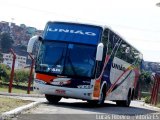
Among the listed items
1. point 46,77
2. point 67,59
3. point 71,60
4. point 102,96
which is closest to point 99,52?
point 71,60

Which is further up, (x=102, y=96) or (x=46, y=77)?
(x=46, y=77)

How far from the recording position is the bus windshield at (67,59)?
62.2 ft

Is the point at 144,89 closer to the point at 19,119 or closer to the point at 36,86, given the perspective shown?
the point at 36,86

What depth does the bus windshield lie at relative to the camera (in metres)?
19.0

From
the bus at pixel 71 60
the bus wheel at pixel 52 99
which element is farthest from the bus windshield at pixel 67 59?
the bus wheel at pixel 52 99

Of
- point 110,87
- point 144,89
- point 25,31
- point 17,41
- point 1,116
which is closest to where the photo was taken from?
point 1,116

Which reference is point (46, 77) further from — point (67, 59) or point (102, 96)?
point (102, 96)

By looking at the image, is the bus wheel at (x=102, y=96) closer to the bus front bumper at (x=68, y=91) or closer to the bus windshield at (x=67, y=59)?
the bus front bumper at (x=68, y=91)

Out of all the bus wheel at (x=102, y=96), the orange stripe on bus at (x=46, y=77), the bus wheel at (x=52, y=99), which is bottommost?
the bus wheel at (x=52, y=99)

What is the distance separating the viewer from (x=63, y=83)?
18984mm

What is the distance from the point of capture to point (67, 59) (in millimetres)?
19094

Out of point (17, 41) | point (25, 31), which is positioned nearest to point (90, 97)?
point (17, 41)

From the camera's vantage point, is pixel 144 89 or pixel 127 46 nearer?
pixel 127 46

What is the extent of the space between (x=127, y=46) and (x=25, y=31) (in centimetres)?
10843
